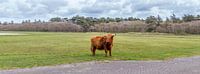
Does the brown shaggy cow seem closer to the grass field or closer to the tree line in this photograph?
the grass field

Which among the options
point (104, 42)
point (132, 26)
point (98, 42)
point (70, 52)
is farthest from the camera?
point (132, 26)

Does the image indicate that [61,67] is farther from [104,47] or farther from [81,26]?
[81,26]

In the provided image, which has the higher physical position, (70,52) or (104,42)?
(104,42)

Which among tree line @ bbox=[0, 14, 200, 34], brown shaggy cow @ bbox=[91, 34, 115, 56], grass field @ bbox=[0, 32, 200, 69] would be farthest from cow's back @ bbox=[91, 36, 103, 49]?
tree line @ bbox=[0, 14, 200, 34]

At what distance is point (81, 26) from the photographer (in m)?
148

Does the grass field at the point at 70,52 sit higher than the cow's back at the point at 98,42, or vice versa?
the cow's back at the point at 98,42

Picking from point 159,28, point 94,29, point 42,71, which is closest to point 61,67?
point 42,71

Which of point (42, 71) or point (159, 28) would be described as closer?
point (42, 71)

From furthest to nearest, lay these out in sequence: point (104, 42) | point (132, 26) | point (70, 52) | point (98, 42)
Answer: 1. point (132, 26)
2. point (70, 52)
3. point (98, 42)
4. point (104, 42)

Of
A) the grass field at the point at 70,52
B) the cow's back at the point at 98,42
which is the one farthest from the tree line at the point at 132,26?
the cow's back at the point at 98,42

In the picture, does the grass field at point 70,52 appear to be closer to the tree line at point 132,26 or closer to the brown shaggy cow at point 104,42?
the brown shaggy cow at point 104,42

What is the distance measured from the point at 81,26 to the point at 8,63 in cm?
12926

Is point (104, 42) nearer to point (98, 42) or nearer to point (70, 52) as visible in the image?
point (98, 42)

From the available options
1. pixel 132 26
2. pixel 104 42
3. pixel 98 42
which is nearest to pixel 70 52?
→ pixel 98 42
